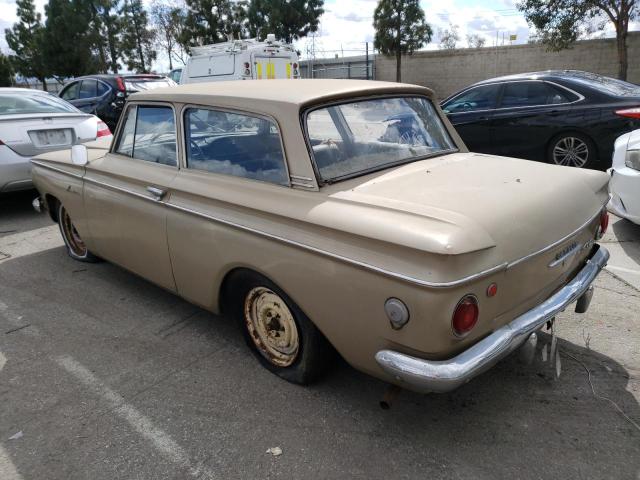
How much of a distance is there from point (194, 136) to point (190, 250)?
0.73 meters

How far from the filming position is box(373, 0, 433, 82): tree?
2480cm

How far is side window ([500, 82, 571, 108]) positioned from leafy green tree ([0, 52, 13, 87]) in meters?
40.9

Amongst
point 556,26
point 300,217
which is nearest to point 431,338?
point 300,217

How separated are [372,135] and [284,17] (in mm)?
30204

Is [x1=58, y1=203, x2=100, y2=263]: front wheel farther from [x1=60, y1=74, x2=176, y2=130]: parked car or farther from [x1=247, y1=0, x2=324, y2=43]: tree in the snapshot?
[x1=247, y1=0, x2=324, y2=43]: tree

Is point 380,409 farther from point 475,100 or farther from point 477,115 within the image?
point 475,100

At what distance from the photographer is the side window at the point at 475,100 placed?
7381 mm

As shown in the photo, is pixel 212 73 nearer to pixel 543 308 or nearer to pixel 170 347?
pixel 170 347

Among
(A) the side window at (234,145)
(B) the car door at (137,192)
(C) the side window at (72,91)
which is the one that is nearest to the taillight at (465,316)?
(A) the side window at (234,145)

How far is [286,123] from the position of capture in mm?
2666

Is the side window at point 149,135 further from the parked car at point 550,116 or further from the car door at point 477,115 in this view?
the parked car at point 550,116

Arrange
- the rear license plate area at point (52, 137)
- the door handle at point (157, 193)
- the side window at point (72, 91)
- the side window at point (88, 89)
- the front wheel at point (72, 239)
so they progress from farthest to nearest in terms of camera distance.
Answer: the side window at point (72, 91) → the side window at point (88, 89) → the rear license plate area at point (52, 137) → the front wheel at point (72, 239) → the door handle at point (157, 193)

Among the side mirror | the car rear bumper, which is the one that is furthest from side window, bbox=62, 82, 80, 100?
the side mirror

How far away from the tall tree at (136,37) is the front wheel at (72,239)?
108 feet
